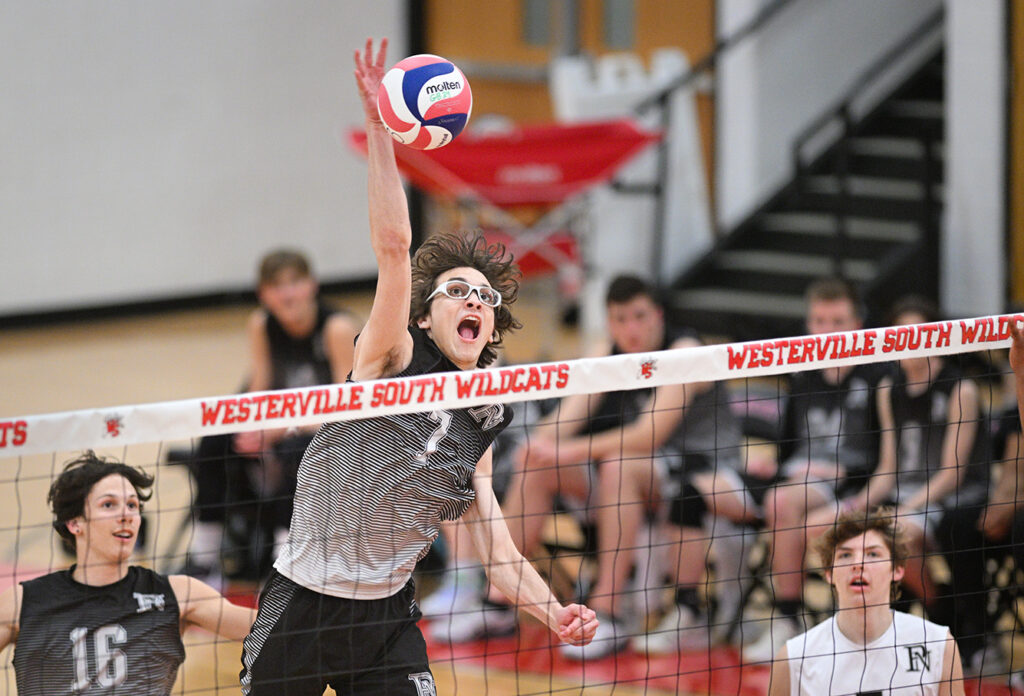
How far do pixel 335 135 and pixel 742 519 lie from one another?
7709mm

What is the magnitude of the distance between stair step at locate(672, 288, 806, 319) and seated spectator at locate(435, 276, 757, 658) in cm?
380

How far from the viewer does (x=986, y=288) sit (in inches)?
305

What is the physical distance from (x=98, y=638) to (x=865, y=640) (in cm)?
191

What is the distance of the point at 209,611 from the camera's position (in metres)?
3.36

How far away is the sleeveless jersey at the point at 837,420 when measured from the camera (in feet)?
16.7

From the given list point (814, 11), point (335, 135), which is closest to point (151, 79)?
point (335, 135)

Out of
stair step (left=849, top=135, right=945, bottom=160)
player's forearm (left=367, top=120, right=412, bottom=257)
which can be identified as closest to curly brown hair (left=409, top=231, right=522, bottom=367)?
player's forearm (left=367, top=120, right=412, bottom=257)

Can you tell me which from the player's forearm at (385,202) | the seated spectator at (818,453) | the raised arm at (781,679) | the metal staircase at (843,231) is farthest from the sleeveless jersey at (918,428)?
the metal staircase at (843,231)

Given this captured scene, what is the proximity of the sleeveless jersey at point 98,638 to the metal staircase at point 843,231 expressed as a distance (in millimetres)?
5764

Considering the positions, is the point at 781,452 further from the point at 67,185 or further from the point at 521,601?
the point at 67,185

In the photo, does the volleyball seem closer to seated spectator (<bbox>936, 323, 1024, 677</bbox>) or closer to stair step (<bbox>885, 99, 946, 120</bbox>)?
seated spectator (<bbox>936, 323, 1024, 677</bbox>)

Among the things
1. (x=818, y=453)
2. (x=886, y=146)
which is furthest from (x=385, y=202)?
(x=886, y=146)

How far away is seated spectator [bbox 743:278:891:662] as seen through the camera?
4844 millimetres

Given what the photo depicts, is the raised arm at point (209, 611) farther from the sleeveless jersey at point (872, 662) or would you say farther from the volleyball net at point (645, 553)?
the sleeveless jersey at point (872, 662)
